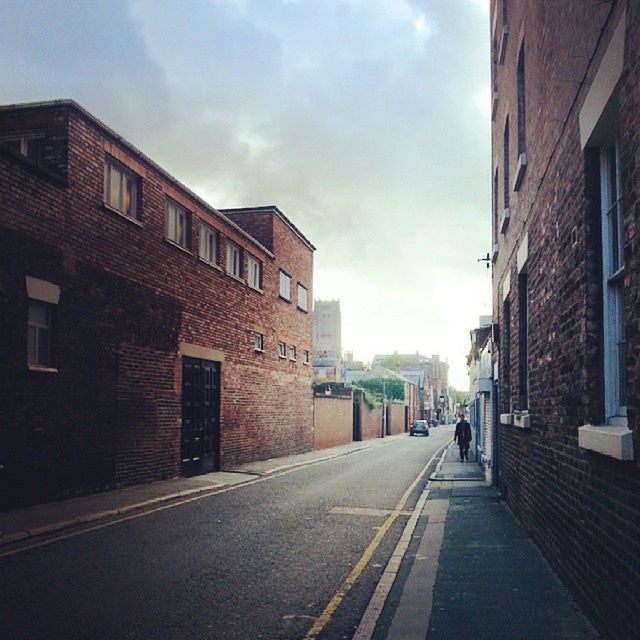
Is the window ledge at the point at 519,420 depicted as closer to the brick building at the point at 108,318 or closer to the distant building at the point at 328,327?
the brick building at the point at 108,318

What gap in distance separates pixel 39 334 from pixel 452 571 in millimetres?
8463

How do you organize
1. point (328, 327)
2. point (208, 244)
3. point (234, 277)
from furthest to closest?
point (328, 327), point (234, 277), point (208, 244)

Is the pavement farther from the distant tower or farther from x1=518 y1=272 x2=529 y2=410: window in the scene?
the distant tower

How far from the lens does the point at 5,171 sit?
1178 cm

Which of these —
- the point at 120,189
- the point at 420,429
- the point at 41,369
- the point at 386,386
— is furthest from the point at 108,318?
the point at 386,386

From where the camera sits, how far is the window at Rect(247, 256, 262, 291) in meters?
24.8

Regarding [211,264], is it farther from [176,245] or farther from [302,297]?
[302,297]

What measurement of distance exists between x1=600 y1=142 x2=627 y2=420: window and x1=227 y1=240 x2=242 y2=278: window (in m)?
17.7

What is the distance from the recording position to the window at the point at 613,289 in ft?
17.4

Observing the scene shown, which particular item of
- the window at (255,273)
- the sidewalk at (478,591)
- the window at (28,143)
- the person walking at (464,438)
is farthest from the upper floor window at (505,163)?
the person walking at (464,438)

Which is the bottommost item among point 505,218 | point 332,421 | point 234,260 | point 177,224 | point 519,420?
point 332,421

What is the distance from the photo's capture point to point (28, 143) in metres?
14.1

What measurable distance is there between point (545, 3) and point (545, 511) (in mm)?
5446

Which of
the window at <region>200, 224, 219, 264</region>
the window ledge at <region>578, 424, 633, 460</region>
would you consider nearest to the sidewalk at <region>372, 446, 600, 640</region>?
the window ledge at <region>578, 424, 633, 460</region>
